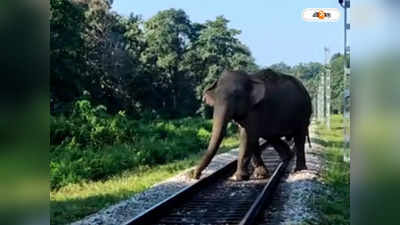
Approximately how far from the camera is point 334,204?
659 cm

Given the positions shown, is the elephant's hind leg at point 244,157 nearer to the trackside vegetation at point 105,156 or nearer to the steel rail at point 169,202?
the steel rail at point 169,202

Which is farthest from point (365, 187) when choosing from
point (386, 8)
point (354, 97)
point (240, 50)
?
point (240, 50)

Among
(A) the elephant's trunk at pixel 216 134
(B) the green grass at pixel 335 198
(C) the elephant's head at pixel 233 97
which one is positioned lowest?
(B) the green grass at pixel 335 198

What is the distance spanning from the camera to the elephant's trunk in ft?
27.5

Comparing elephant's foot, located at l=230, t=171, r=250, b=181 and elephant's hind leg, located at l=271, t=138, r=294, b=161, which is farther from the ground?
elephant's hind leg, located at l=271, t=138, r=294, b=161

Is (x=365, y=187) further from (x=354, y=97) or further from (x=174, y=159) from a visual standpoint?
(x=174, y=159)

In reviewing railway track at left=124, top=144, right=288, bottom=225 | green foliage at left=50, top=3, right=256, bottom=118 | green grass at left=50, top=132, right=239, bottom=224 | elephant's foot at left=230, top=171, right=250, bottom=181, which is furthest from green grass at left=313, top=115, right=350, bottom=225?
green foliage at left=50, top=3, right=256, bottom=118

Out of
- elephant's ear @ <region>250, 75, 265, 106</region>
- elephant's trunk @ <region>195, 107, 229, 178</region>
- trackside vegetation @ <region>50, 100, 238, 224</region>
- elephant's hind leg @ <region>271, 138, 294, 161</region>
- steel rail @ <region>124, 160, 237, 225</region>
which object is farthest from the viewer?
elephant's hind leg @ <region>271, 138, 294, 161</region>

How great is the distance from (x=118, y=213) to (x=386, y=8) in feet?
18.1

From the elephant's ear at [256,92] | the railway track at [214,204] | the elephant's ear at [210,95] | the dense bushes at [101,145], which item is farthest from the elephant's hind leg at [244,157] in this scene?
the dense bushes at [101,145]

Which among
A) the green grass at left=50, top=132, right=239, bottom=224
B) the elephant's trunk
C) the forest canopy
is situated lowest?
the green grass at left=50, top=132, right=239, bottom=224

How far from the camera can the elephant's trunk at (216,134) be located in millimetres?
8383

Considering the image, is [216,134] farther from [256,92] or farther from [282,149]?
[282,149]

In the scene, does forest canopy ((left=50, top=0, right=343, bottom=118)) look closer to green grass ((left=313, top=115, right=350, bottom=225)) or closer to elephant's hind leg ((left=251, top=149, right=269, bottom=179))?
elephant's hind leg ((left=251, top=149, right=269, bottom=179))
